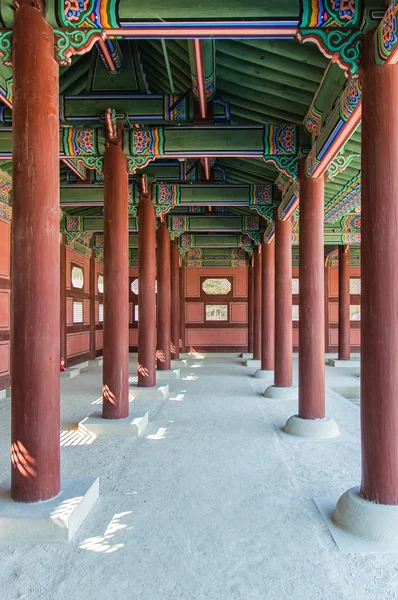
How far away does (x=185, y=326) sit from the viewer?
19156 millimetres

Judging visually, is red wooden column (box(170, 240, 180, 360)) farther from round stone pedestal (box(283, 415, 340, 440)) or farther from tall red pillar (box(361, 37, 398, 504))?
tall red pillar (box(361, 37, 398, 504))

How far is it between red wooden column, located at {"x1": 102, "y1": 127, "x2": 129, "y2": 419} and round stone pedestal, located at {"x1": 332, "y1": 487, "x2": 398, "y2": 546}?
3.56 m

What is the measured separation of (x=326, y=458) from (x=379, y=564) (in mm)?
2198

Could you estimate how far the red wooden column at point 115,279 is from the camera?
611cm

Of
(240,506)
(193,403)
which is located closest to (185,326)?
(193,403)

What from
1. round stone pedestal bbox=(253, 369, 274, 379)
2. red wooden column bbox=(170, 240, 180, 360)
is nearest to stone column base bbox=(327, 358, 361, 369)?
round stone pedestal bbox=(253, 369, 274, 379)

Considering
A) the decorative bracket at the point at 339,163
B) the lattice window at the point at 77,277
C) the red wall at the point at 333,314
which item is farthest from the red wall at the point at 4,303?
the red wall at the point at 333,314

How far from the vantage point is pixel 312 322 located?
20.0 feet

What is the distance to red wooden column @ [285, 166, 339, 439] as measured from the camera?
6.03 m

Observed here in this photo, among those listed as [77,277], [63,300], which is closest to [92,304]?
[77,277]

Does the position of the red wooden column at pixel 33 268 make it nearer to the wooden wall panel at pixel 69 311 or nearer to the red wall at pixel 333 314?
the wooden wall panel at pixel 69 311

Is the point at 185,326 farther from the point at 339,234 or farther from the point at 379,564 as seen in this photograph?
the point at 379,564

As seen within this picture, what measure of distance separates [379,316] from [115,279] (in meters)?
3.76

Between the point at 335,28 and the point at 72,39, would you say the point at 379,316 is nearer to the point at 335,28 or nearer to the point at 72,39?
the point at 335,28
